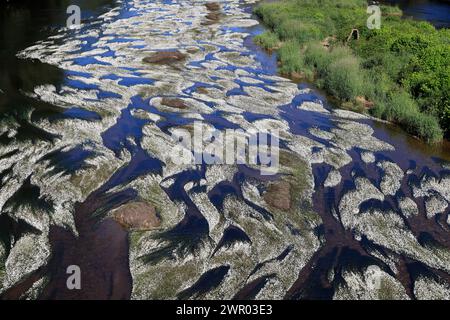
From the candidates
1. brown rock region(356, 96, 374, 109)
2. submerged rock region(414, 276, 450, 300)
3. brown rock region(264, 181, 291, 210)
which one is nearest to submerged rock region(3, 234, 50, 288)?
brown rock region(264, 181, 291, 210)

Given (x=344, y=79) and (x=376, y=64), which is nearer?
(x=344, y=79)

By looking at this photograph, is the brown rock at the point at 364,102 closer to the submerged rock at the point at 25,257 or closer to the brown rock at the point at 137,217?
the brown rock at the point at 137,217

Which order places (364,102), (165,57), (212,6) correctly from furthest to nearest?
(212,6) → (165,57) → (364,102)

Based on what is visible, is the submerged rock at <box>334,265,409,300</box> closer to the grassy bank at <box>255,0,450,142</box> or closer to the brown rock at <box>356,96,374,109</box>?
the grassy bank at <box>255,0,450,142</box>

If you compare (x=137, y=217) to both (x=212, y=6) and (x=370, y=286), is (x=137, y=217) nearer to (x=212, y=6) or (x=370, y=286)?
(x=370, y=286)

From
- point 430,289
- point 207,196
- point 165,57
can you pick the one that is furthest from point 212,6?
point 430,289

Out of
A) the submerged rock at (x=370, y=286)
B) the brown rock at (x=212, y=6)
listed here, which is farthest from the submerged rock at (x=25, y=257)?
the brown rock at (x=212, y=6)

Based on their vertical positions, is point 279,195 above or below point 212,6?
below
